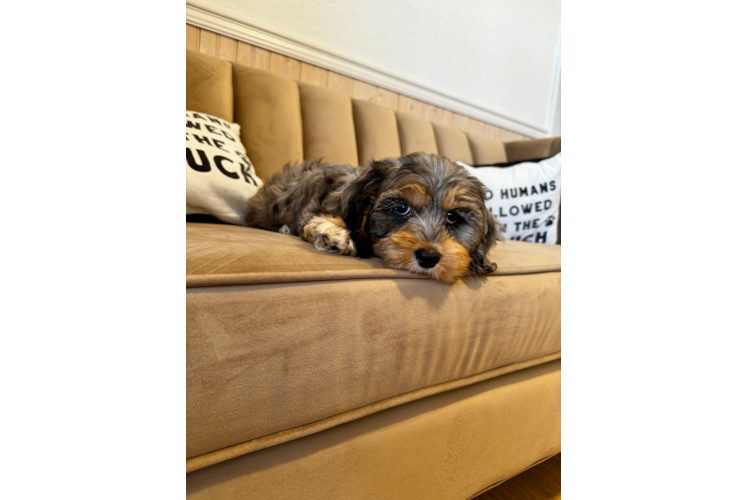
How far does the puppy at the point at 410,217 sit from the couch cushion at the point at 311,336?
101 mm

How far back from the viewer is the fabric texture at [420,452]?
3.14 feet

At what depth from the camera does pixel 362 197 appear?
5.22 feet

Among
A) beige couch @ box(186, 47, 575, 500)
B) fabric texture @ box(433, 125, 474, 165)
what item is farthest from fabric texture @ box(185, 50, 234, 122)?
fabric texture @ box(433, 125, 474, 165)

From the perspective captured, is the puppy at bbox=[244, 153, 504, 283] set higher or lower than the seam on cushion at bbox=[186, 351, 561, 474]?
higher

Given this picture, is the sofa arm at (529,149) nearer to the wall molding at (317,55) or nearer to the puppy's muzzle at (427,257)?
the wall molding at (317,55)

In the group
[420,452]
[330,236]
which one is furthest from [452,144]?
[420,452]

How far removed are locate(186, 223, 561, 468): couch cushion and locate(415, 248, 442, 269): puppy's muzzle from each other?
6cm

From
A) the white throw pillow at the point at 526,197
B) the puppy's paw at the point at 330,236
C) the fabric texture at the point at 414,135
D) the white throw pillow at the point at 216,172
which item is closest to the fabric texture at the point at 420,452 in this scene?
the puppy's paw at the point at 330,236

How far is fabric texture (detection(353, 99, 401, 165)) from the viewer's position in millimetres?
2930

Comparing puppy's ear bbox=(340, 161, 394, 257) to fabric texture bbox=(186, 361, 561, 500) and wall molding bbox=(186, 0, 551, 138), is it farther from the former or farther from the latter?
wall molding bbox=(186, 0, 551, 138)
